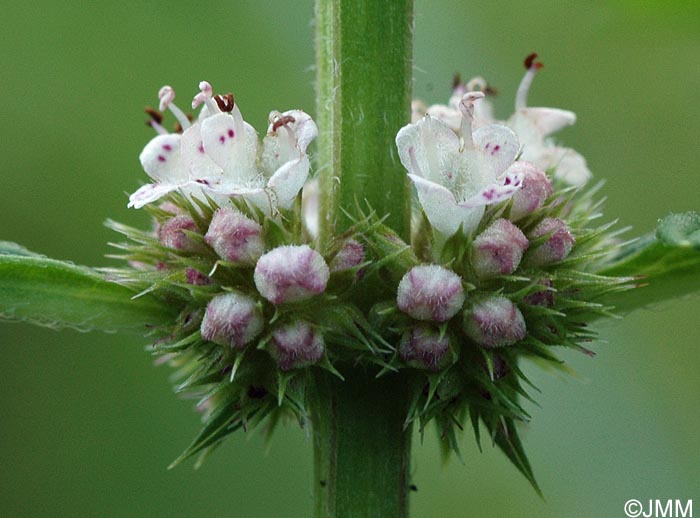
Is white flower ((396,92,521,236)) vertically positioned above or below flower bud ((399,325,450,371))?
above

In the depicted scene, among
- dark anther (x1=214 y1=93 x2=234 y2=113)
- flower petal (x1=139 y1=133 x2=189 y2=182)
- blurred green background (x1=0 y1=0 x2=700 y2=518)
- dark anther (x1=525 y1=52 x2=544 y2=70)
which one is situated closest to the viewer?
dark anther (x1=214 y1=93 x2=234 y2=113)

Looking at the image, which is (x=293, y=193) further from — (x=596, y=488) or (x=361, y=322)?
(x=596, y=488)

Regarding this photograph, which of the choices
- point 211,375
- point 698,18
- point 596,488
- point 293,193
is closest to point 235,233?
point 293,193

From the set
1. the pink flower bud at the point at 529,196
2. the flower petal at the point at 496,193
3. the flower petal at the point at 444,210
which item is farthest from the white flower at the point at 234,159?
the pink flower bud at the point at 529,196

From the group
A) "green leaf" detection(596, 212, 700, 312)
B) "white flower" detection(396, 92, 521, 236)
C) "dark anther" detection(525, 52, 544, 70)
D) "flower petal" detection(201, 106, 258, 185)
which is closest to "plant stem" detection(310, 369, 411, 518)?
"white flower" detection(396, 92, 521, 236)

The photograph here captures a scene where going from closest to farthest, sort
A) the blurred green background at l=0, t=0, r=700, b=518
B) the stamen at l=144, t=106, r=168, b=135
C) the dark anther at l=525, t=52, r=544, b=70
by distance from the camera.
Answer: the stamen at l=144, t=106, r=168, b=135 → the dark anther at l=525, t=52, r=544, b=70 → the blurred green background at l=0, t=0, r=700, b=518

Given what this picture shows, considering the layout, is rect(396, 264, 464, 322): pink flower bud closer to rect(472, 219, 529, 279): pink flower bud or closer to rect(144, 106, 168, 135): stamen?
rect(472, 219, 529, 279): pink flower bud

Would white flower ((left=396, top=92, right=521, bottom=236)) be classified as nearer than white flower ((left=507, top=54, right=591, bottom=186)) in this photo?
Yes

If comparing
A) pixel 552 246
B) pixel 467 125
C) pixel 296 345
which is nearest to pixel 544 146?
pixel 467 125

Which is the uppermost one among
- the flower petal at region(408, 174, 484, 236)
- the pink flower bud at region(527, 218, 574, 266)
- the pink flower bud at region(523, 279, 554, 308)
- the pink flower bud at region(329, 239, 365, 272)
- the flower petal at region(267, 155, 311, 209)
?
the flower petal at region(267, 155, 311, 209)
